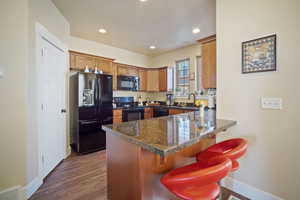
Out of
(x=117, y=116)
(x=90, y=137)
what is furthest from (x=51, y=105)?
(x=117, y=116)

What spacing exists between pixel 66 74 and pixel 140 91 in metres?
2.82

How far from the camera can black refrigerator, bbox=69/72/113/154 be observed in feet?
10.0

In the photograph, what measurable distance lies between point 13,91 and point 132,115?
9.67ft

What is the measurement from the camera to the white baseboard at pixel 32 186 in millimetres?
1722

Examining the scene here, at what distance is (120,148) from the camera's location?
1.29 metres

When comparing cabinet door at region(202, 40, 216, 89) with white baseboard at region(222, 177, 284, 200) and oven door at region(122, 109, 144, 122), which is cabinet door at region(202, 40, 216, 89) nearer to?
white baseboard at region(222, 177, 284, 200)

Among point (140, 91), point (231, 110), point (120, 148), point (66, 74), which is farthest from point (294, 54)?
point (140, 91)

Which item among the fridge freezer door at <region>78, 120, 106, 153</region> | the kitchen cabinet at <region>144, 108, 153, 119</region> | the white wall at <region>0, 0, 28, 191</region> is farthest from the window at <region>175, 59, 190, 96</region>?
the white wall at <region>0, 0, 28, 191</region>

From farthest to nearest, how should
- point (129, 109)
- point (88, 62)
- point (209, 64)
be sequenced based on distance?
1. point (129, 109)
2. point (88, 62)
3. point (209, 64)

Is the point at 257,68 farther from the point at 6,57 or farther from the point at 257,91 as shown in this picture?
the point at 6,57

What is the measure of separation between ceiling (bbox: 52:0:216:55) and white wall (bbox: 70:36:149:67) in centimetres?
19

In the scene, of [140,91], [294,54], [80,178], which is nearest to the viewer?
[294,54]

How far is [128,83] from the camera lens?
462 centimetres

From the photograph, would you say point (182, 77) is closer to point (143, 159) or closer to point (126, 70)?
point (126, 70)
